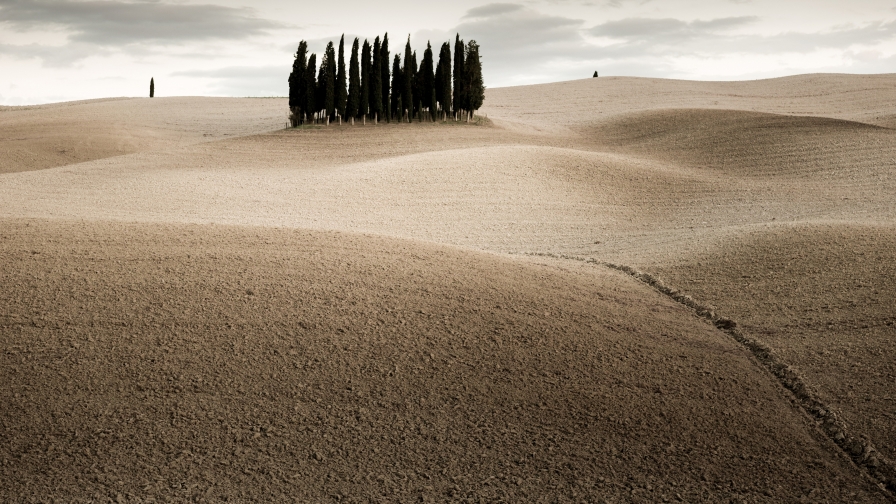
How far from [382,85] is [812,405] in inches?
1218

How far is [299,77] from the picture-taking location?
35812mm

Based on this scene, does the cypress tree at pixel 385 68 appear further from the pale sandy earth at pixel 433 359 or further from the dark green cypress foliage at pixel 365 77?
the pale sandy earth at pixel 433 359

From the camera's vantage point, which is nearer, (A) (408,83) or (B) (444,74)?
(A) (408,83)

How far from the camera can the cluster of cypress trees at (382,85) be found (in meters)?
35.2

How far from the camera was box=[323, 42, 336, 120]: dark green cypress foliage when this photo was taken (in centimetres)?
3481

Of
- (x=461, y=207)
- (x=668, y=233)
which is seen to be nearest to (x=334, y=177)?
(x=461, y=207)

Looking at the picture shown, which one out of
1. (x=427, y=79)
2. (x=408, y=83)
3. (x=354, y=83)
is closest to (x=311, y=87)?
(x=354, y=83)

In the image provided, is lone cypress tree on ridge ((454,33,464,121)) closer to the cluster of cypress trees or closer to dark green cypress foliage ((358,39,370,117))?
the cluster of cypress trees

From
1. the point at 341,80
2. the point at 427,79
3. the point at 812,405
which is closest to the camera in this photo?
the point at 812,405

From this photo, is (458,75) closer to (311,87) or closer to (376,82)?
(376,82)

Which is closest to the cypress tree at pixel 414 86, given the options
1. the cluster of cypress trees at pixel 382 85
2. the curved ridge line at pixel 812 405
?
the cluster of cypress trees at pixel 382 85

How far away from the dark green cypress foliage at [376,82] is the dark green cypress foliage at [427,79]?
1.99 meters

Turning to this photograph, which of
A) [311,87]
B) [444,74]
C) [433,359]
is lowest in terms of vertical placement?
[433,359]

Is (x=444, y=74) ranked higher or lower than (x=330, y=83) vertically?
higher
